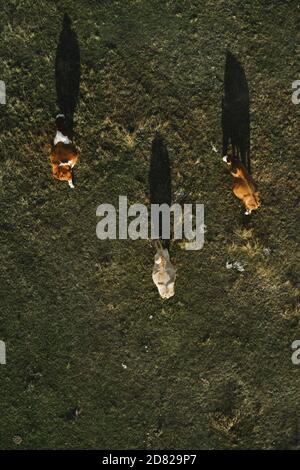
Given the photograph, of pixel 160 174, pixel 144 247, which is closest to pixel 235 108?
pixel 160 174

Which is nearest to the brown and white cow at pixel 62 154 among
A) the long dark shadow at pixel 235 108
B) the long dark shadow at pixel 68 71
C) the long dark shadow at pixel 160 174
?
the long dark shadow at pixel 68 71

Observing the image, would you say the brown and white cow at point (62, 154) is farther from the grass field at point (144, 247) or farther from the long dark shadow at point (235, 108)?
the long dark shadow at point (235, 108)

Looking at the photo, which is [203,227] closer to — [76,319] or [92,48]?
[76,319]

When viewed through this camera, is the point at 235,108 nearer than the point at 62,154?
No

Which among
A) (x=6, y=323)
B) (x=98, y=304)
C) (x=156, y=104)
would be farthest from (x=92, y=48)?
(x=6, y=323)

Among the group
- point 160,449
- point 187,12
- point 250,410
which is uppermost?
point 187,12

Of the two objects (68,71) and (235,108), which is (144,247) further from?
(68,71)
